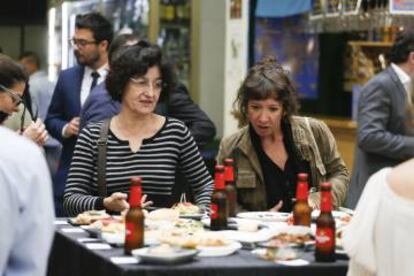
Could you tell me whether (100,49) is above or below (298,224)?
above

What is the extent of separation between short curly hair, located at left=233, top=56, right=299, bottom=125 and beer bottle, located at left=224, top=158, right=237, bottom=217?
45 centimetres

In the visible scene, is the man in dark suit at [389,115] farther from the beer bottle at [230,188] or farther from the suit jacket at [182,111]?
the beer bottle at [230,188]

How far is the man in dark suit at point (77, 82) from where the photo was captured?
762 cm

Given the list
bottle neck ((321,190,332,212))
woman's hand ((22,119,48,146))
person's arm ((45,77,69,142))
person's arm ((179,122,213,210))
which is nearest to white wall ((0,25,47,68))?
person's arm ((45,77,69,142))

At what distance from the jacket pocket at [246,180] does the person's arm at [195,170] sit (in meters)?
0.20

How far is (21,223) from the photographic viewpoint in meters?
3.14

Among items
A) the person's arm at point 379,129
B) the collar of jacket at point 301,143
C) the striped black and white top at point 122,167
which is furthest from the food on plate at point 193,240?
the person's arm at point 379,129

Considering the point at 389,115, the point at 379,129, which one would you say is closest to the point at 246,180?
the point at 379,129

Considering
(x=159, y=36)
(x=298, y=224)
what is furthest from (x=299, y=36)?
(x=298, y=224)

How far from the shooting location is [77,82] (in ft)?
25.2

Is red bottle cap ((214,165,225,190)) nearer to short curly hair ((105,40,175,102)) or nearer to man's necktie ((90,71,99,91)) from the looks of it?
short curly hair ((105,40,175,102))

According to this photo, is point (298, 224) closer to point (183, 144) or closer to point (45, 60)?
point (183, 144)

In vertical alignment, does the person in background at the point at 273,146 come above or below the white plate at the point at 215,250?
above

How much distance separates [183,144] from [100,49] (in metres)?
2.08
